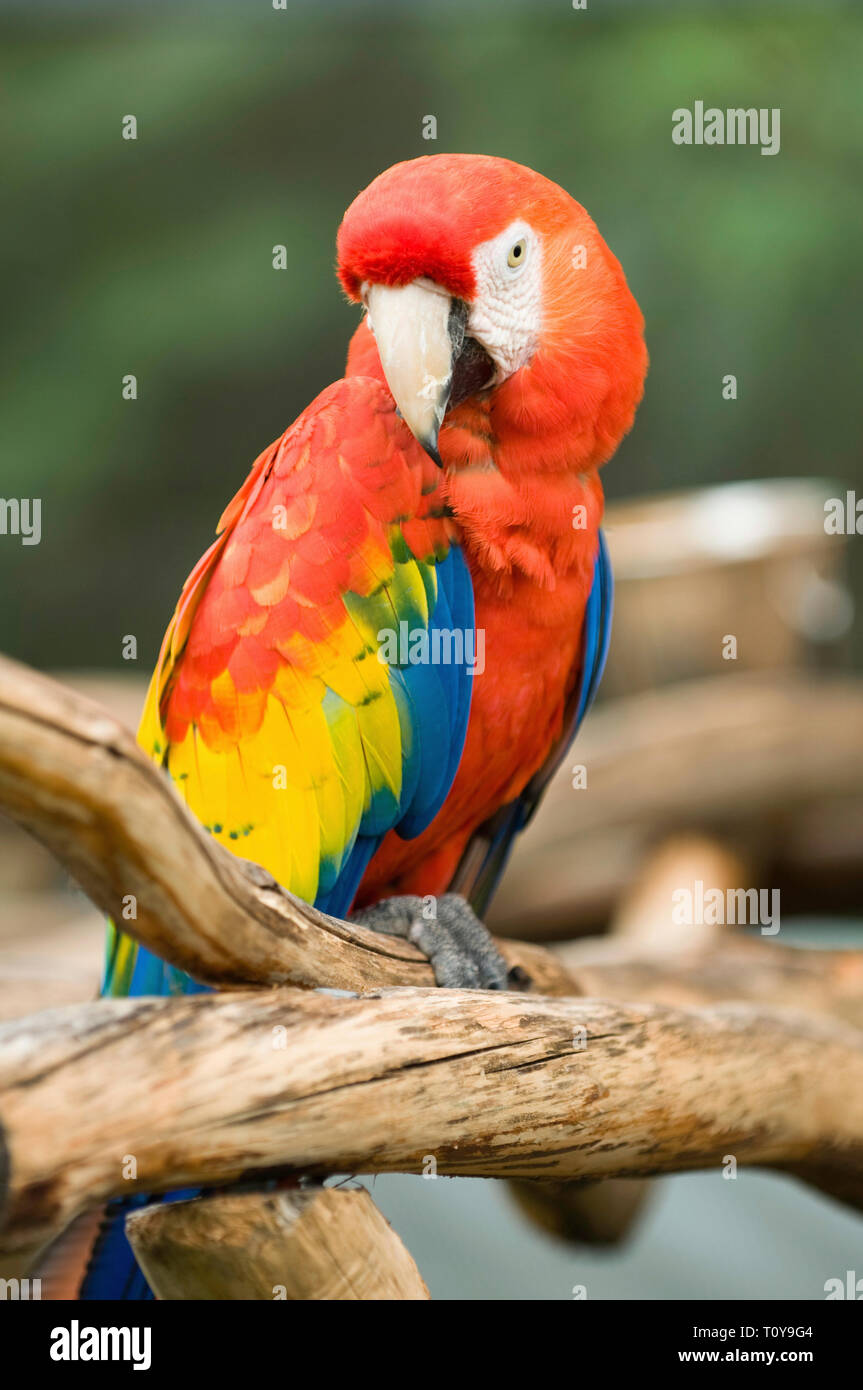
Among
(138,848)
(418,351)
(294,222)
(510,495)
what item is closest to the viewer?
(138,848)

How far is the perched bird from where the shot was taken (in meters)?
1.13

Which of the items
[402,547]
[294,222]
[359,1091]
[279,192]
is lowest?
[359,1091]

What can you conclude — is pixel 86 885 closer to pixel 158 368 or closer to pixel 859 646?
pixel 158 368

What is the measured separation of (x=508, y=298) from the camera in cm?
117

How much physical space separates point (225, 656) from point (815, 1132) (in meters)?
0.89

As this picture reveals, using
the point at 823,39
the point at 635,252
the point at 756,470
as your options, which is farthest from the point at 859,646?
the point at 823,39

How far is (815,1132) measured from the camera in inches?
53.9

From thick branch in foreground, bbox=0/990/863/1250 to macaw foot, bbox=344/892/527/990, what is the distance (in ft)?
0.58

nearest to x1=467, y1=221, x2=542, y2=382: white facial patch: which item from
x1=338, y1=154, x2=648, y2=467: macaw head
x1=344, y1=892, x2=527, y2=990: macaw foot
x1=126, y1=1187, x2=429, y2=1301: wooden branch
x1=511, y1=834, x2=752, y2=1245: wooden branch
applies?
x1=338, y1=154, x2=648, y2=467: macaw head

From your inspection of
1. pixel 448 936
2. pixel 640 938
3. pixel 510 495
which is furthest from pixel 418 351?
pixel 640 938

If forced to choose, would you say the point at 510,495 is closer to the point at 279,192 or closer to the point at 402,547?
the point at 402,547

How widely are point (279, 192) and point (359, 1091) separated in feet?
13.7

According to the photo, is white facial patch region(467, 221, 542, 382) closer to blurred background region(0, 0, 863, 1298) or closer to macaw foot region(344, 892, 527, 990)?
macaw foot region(344, 892, 527, 990)

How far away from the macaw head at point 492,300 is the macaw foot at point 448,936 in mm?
509
